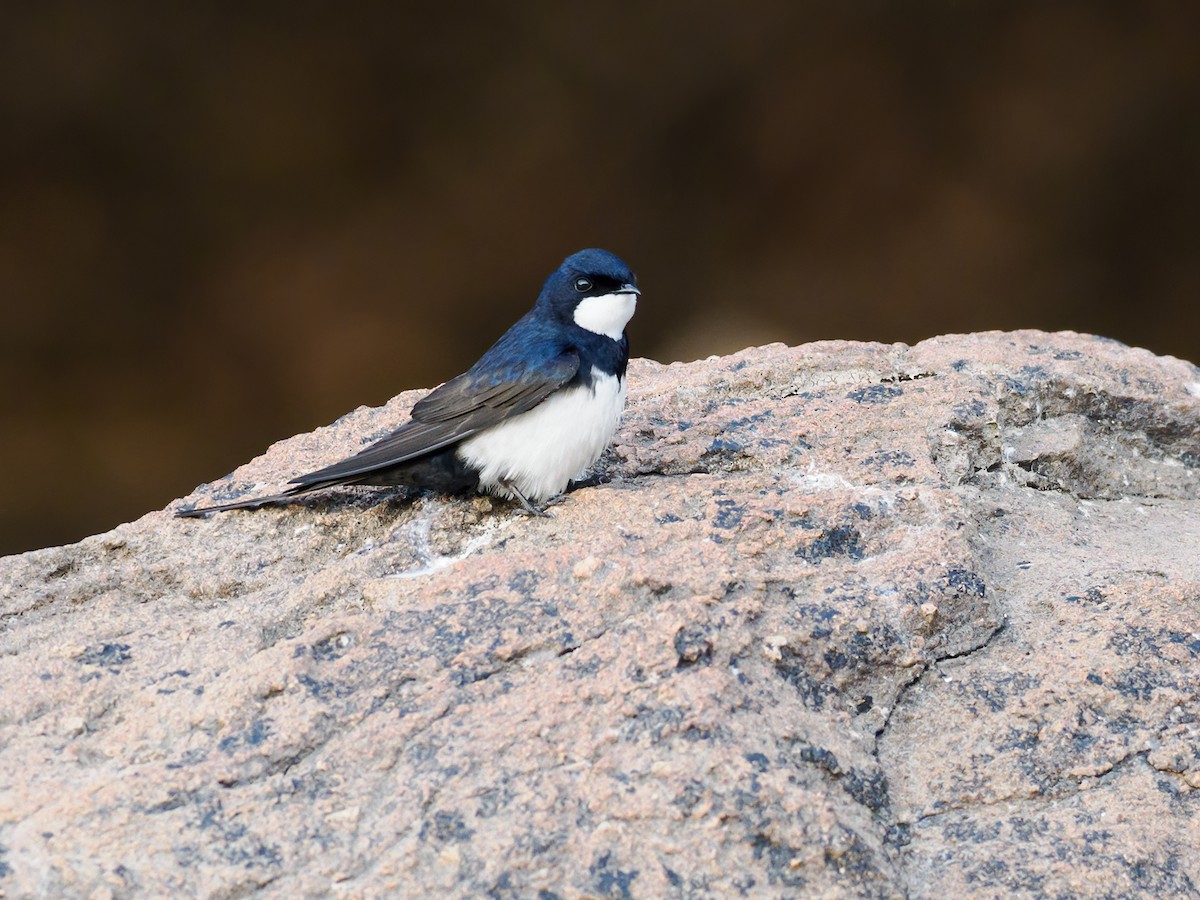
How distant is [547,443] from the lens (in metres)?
3.19

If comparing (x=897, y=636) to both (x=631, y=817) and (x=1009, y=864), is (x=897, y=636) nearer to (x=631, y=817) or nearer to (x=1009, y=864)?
(x=1009, y=864)

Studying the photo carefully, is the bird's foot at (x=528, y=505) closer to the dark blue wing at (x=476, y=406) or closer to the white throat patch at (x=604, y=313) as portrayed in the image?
the dark blue wing at (x=476, y=406)

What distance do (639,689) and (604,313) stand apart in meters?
1.36

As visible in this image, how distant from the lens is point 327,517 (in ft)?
10.8

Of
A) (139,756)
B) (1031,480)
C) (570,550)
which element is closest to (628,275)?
(570,550)

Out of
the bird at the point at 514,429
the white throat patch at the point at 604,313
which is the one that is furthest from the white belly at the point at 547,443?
the white throat patch at the point at 604,313

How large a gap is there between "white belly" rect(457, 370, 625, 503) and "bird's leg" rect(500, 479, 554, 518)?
0.01 m

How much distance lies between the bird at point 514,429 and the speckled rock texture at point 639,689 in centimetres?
8

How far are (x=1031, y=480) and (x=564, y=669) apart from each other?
65.5 inches

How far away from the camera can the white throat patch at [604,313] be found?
342 cm

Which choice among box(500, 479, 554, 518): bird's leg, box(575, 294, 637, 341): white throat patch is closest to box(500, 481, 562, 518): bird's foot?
box(500, 479, 554, 518): bird's leg

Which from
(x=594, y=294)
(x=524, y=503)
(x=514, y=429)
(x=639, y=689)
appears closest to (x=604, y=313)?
(x=594, y=294)

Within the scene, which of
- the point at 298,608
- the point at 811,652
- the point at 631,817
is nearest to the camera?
the point at 631,817

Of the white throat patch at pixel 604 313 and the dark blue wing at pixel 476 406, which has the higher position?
the white throat patch at pixel 604 313
